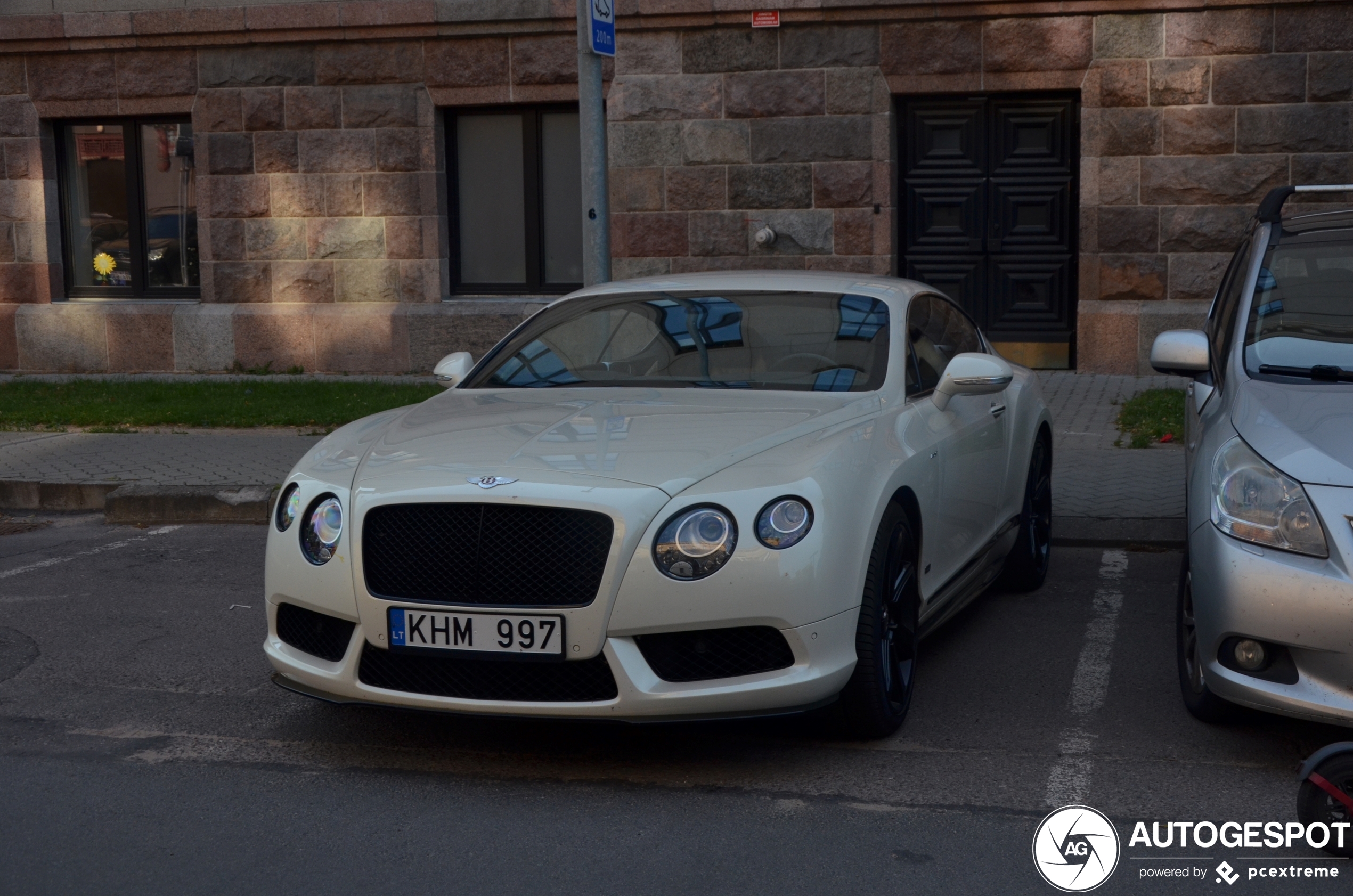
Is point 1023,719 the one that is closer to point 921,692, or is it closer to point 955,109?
point 921,692

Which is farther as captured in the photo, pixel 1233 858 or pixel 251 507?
pixel 251 507

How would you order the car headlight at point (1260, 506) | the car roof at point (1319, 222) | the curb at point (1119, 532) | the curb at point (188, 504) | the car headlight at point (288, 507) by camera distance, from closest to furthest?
1. the car headlight at point (1260, 506)
2. the car headlight at point (288, 507)
3. the car roof at point (1319, 222)
4. the curb at point (1119, 532)
5. the curb at point (188, 504)

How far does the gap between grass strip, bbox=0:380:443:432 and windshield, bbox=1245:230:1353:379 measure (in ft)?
21.4

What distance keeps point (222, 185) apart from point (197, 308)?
1259 millimetres

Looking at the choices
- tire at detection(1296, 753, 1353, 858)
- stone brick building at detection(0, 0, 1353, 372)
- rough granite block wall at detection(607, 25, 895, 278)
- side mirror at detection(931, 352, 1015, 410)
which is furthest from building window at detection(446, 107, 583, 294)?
tire at detection(1296, 753, 1353, 858)

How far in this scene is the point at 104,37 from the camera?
15.4 metres

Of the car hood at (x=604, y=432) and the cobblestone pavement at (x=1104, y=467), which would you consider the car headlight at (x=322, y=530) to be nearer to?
the car hood at (x=604, y=432)

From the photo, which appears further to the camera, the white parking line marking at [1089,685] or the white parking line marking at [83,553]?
the white parking line marking at [83,553]

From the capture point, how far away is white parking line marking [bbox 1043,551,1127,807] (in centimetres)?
420

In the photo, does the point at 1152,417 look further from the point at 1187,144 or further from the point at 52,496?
the point at 52,496

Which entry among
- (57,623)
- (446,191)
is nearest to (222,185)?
(446,191)

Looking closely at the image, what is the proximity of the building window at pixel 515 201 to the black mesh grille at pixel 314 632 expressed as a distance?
10882 mm

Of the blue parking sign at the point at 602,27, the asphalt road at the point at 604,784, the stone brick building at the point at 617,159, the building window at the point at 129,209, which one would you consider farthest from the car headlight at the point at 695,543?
the building window at the point at 129,209

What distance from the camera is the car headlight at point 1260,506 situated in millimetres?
4066
